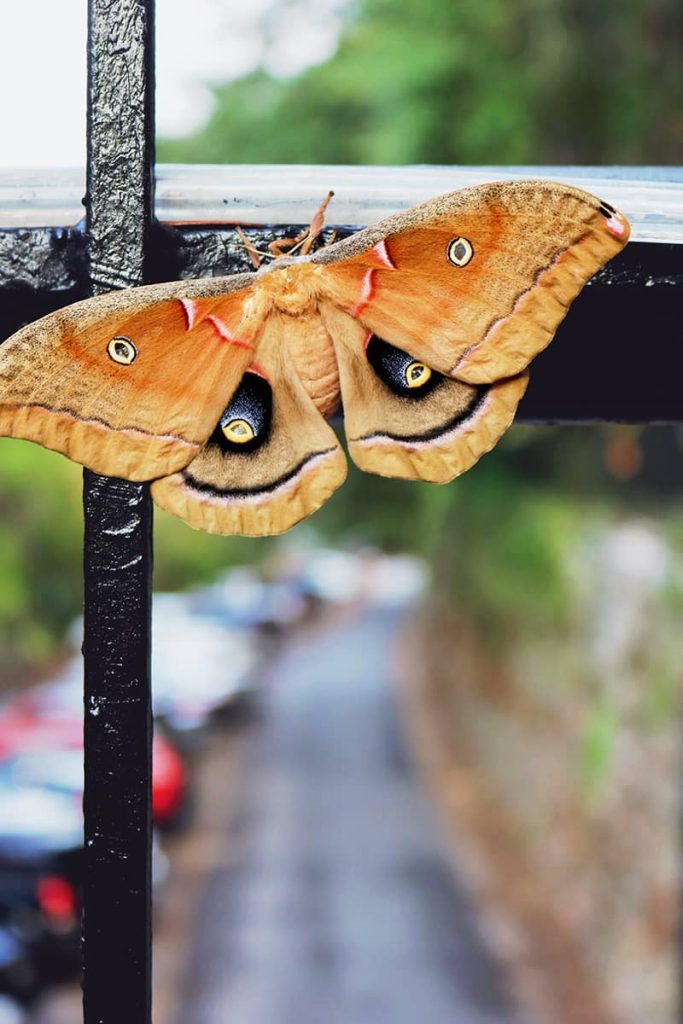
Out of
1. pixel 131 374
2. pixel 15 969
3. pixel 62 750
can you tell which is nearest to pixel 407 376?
pixel 131 374

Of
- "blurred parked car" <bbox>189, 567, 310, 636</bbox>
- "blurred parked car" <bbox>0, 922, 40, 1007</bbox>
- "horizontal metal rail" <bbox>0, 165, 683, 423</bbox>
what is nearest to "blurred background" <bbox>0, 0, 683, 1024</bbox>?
"blurred parked car" <bbox>0, 922, 40, 1007</bbox>

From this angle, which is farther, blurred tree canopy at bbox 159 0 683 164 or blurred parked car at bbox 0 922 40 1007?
blurred tree canopy at bbox 159 0 683 164

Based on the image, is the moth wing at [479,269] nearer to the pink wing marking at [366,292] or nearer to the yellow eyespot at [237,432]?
the pink wing marking at [366,292]

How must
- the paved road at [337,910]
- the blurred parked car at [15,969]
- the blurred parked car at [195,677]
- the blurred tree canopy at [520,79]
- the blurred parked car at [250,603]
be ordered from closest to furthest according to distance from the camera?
the blurred parked car at [15,969], the blurred tree canopy at [520,79], the paved road at [337,910], the blurred parked car at [195,677], the blurred parked car at [250,603]

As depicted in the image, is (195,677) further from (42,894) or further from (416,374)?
(416,374)

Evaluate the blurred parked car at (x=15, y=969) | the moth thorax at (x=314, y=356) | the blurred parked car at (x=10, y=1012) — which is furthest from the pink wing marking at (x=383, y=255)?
the blurred parked car at (x=15, y=969)

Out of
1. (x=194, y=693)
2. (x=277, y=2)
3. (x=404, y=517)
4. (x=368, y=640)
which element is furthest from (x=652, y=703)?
(x=368, y=640)

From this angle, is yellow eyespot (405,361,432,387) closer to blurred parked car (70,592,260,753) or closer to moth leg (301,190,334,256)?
moth leg (301,190,334,256)
